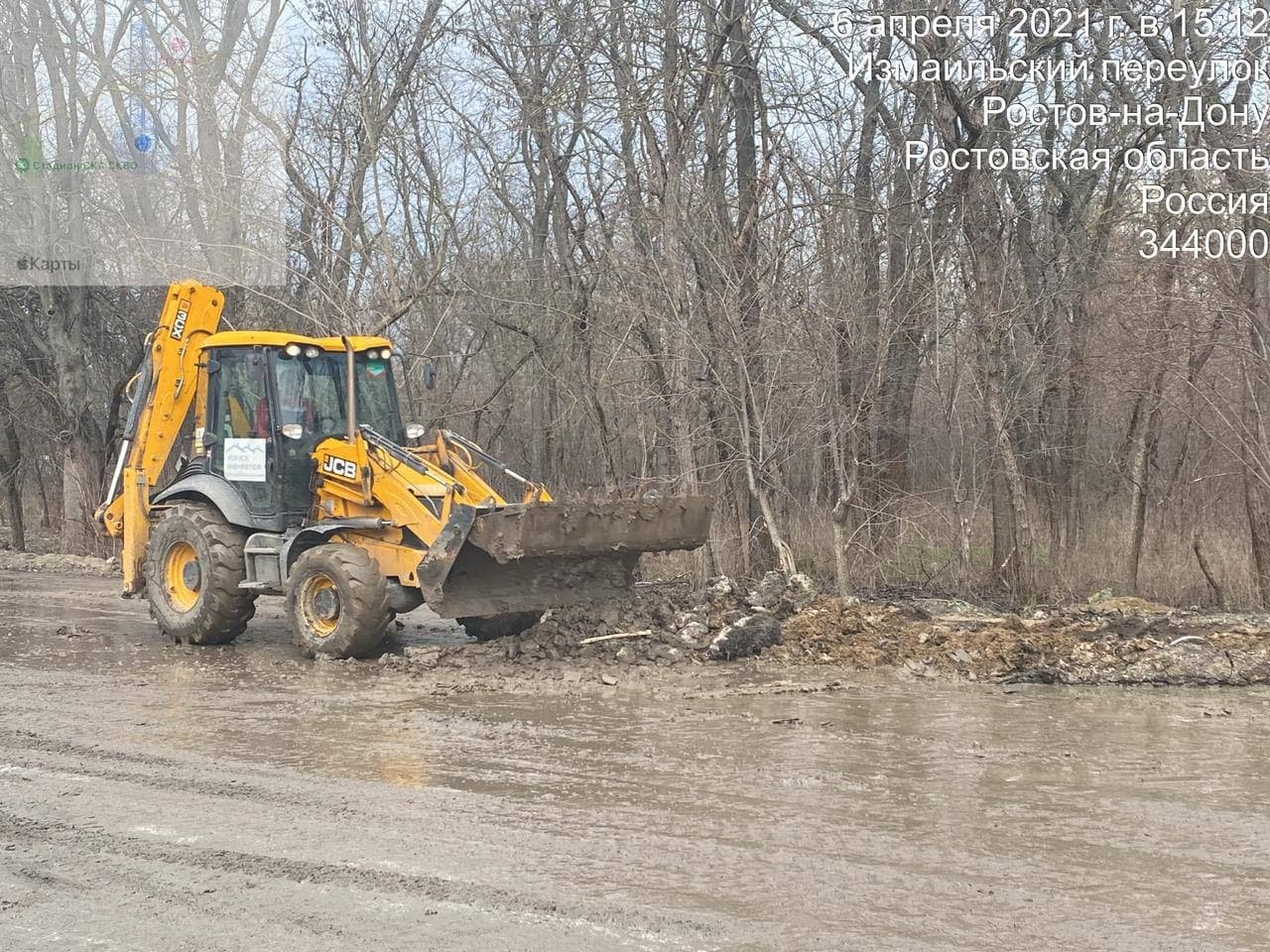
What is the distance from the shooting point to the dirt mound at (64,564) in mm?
18719

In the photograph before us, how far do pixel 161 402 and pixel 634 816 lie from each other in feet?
26.1

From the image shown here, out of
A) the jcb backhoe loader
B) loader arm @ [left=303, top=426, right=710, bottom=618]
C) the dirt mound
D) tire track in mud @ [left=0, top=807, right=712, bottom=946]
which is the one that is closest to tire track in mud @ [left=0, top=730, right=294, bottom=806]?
tire track in mud @ [left=0, top=807, right=712, bottom=946]

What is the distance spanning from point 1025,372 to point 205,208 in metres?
14.8

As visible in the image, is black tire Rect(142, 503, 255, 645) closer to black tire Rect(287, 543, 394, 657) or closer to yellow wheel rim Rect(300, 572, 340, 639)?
black tire Rect(287, 543, 394, 657)

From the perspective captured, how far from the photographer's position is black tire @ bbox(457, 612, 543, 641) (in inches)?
446

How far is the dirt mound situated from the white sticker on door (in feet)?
26.2

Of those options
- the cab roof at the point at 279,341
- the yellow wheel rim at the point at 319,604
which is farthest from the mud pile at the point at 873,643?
the cab roof at the point at 279,341

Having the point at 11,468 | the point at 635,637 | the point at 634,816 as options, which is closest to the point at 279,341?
the point at 635,637

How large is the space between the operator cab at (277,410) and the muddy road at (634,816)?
94.9 inches

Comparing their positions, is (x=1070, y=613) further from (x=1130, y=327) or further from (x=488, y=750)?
(x=488, y=750)

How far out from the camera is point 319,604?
1048 centimetres

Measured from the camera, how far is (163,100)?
23.0m

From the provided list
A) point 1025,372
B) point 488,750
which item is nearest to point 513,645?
point 488,750

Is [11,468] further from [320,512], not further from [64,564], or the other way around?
[320,512]
